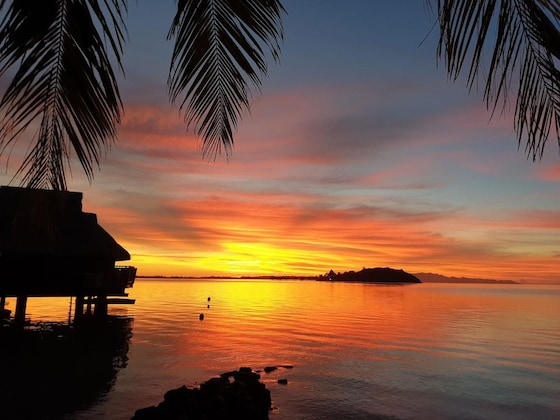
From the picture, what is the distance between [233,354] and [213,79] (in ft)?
72.9

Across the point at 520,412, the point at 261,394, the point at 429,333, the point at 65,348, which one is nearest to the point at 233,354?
the point at 65,348

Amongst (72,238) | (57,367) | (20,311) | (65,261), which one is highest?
(72,238)

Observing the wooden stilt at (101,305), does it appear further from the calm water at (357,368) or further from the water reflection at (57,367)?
the water reflection at (57,367)

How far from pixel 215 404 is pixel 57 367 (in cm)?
976

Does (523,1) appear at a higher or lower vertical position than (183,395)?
higher

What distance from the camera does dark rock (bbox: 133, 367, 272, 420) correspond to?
1087 centimetres

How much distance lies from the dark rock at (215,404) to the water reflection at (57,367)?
334cm

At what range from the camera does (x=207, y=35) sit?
3389mm

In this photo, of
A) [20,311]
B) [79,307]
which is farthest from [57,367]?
[79,307]

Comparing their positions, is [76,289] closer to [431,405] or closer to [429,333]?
[431,405]

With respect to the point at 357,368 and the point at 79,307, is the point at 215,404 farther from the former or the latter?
the point at 79,307

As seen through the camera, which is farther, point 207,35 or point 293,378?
point 293,378

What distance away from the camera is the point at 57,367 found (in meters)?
17.8

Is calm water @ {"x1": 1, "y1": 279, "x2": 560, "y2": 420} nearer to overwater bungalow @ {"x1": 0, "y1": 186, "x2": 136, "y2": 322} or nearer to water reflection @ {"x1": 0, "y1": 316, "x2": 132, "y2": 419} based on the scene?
water reflection @ {"x1": 0, "y1": 316, "x2": 132, "y2": 419}
